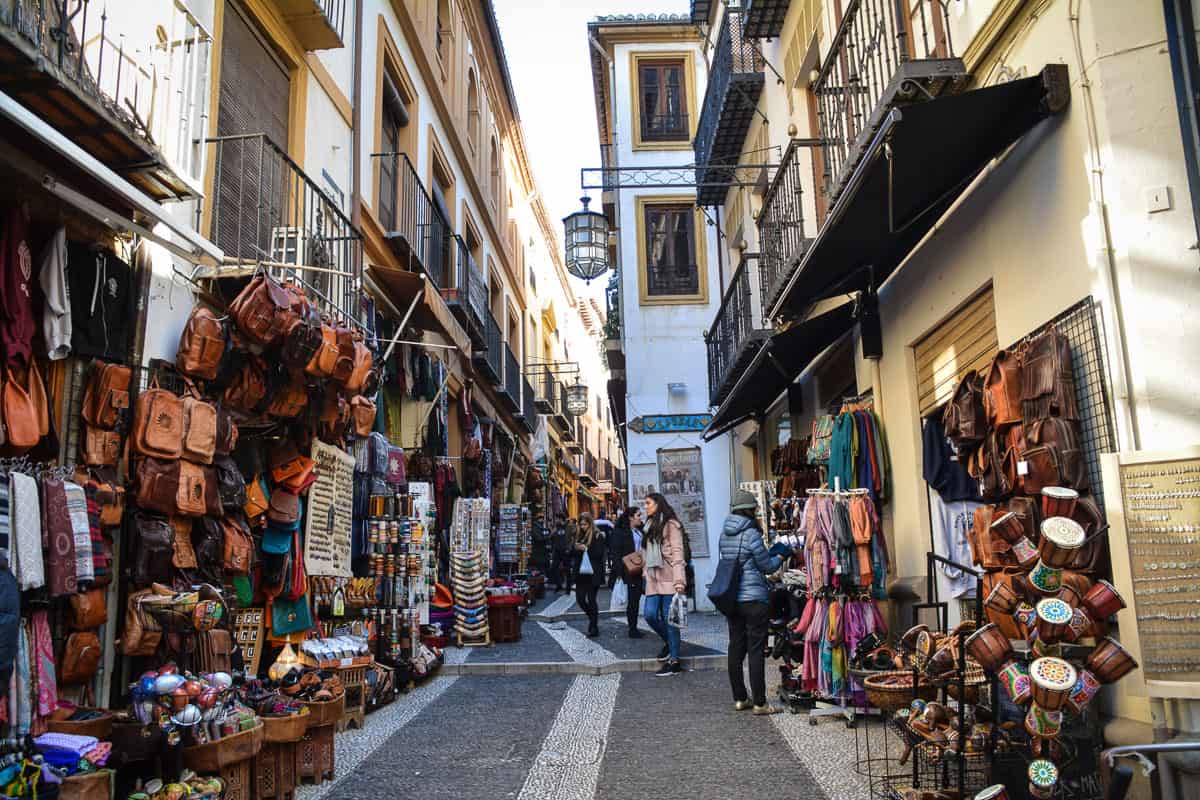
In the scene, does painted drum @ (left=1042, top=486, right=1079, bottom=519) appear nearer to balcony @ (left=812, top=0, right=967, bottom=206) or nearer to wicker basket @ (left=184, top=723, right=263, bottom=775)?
balcony @ (left=812, top=0, right=967, bottom=206)

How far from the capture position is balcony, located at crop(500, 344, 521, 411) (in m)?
21.7

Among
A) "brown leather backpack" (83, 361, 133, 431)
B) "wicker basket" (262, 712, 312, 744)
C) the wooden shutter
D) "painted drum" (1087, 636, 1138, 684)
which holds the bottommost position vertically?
"wicker basket" (262, 712, 312, 744)

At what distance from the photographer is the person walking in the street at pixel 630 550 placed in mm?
12375

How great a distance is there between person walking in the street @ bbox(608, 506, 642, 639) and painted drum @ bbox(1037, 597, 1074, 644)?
827 centimetres

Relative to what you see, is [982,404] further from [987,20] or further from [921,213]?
[987,20]

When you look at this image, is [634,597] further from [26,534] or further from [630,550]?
[26,534]

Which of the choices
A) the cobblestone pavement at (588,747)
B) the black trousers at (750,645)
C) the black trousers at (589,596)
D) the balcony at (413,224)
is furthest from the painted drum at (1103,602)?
the black trousers at (589,596)

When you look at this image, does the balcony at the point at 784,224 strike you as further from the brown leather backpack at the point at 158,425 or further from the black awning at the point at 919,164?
the brown leather backpack at the point at 158,425

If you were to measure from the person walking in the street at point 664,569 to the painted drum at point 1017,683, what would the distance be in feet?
19.2

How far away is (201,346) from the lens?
20.6ft

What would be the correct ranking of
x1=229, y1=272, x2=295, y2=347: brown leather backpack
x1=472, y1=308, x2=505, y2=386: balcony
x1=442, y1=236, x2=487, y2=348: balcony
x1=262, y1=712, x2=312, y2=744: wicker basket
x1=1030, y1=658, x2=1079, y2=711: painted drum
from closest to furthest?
→ x1=1030, y1=658, x2=1079, y2=711: painted drum < x1=262, y1=712, x2=312, y2=744: wicker basket < x1=229, y1=272, x2=295, y2=347: brown leather backpack < x1=442, y1=236, x2=487, y2=348: balcony < x1=472, y1=308, x2=505, y2=386: balcony

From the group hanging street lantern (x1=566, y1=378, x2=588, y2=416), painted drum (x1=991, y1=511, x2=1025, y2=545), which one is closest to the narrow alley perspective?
painted drum (x1=991, y1=511, x2=1025, y2=545)

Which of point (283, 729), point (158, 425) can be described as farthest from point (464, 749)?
point (158, 425)

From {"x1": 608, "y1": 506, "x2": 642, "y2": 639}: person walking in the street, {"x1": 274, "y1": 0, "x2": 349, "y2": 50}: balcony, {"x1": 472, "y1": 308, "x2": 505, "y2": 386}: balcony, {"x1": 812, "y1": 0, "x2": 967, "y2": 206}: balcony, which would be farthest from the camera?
{"x1": 472, "y1": 308, "x2": 505, "y2": 386}: balcony
